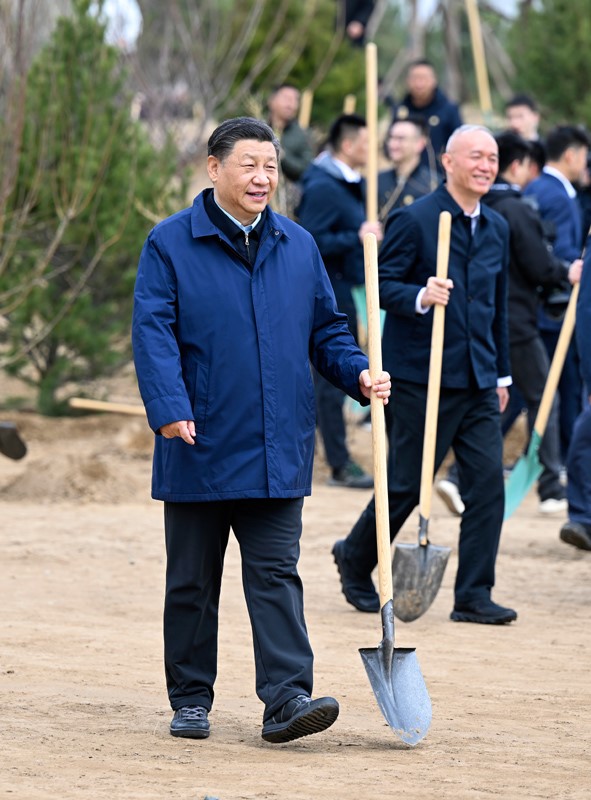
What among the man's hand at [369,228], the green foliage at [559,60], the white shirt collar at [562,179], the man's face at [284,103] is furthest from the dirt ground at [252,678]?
the green foliage at [559,60]

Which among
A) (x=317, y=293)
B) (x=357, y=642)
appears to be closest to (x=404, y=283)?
(x=357, y=642)

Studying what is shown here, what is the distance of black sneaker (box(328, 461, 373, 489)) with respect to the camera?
1139 cm

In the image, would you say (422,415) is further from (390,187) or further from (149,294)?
(390,187)

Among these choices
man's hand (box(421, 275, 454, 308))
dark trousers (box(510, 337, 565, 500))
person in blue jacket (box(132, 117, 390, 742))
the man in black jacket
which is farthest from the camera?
dark trousers (box(510, 337, 565, 500))

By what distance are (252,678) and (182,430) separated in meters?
1.59

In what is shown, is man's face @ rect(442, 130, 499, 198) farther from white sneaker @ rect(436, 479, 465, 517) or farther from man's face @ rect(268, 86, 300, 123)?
man's face @ rect(268, 86, 300, 123)

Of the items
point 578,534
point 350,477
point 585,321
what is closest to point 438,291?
point 585,321

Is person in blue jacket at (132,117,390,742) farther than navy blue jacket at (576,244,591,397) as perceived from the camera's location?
No

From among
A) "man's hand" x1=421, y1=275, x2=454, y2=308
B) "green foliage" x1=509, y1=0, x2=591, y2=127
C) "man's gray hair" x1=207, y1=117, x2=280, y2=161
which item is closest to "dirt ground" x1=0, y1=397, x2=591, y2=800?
"man's hand" x1=421, y1=275, x2=454, y2=308

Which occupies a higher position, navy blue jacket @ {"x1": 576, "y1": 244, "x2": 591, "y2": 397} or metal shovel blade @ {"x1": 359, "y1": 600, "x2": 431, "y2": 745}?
navy blue jacket @ {"x1": 576, "y1": 244, "x2": 591, "y2": 397}

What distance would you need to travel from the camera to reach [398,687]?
5.25m

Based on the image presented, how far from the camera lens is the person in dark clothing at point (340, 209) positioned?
425 inches

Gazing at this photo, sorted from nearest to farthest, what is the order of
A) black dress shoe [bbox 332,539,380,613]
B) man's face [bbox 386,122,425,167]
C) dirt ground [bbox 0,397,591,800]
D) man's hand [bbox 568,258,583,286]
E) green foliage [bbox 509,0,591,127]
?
1. dirt ground [bbox 0,397,591,800]
2. black dress shoe [bbox 332,539,380,613]
3. man's hand [bbox 568,258,583,286]
4. man's face [bbox 386,122,425,167]
5. green foliage [bbox 509,0,591,127]

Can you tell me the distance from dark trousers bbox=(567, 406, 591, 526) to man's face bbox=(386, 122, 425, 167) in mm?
3518
